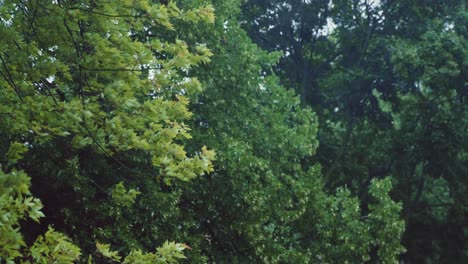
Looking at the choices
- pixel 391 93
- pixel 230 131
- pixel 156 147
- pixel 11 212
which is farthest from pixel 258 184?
pixel 391 93

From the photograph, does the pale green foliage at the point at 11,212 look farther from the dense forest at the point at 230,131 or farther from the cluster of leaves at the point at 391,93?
the cluster of leaves at the point at 391,93

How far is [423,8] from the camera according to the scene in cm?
2303

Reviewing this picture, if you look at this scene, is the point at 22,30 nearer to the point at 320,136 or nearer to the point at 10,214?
the point at 10,214

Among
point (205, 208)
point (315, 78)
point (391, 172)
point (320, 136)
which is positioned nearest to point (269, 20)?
point (315, 78)

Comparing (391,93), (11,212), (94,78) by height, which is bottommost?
(11,212)

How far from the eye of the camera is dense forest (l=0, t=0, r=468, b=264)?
6.78m

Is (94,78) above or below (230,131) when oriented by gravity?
below

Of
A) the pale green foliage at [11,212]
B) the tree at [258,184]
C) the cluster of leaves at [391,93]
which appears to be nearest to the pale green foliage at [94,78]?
the pale green foliage at [11,212]

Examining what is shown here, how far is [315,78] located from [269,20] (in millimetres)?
3171

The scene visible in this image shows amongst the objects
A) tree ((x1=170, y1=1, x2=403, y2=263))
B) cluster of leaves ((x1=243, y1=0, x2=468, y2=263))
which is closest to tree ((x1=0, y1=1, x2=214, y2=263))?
tree ((x1=170, y1=1, x2=403, y2=263))

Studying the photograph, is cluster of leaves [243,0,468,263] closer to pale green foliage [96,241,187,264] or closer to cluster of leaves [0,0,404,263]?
cluster of leaves [0,0,404,263]

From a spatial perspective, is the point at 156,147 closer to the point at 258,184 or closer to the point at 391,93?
the point at 258,184

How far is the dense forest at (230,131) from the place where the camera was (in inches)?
267

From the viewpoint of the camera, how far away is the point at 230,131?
15.3 m
